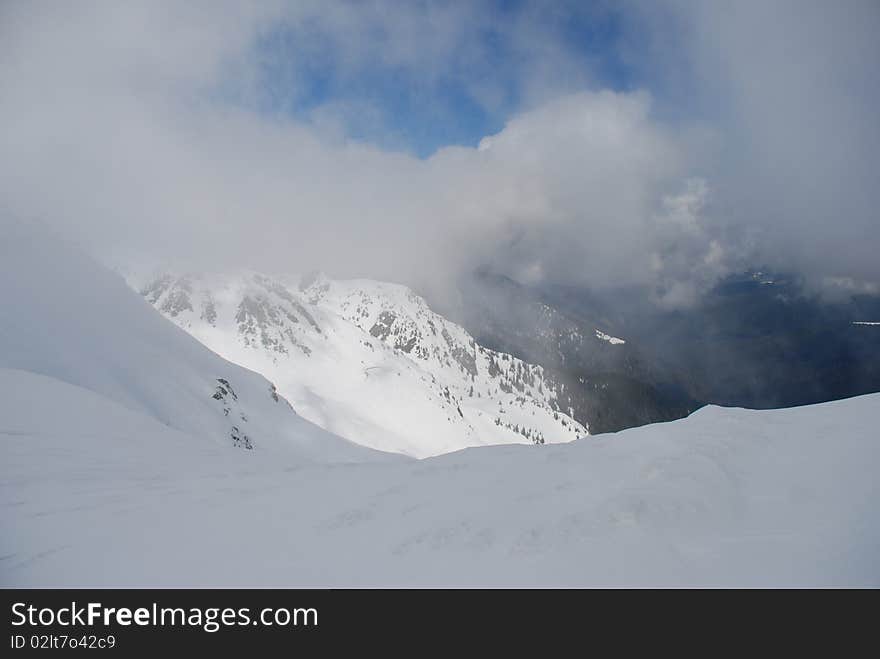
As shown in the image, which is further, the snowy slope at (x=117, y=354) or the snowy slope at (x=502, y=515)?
the snowy slope at (x=117, y=354)

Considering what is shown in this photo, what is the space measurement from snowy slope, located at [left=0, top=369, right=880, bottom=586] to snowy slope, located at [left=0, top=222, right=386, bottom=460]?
6.60 m

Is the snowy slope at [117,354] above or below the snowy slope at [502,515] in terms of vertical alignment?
above

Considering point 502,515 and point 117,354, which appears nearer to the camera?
point 502,515

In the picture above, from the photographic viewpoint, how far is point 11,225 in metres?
33.9

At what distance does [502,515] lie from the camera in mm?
5977

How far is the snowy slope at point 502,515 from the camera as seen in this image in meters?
4.49

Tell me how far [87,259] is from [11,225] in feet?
25.4

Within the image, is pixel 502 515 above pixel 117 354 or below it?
below

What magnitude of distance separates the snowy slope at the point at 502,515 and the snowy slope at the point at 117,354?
6.60 metres

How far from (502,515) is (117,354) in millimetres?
33010

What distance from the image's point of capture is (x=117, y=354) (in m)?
28.2

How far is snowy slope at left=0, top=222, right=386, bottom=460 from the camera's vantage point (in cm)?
2195
